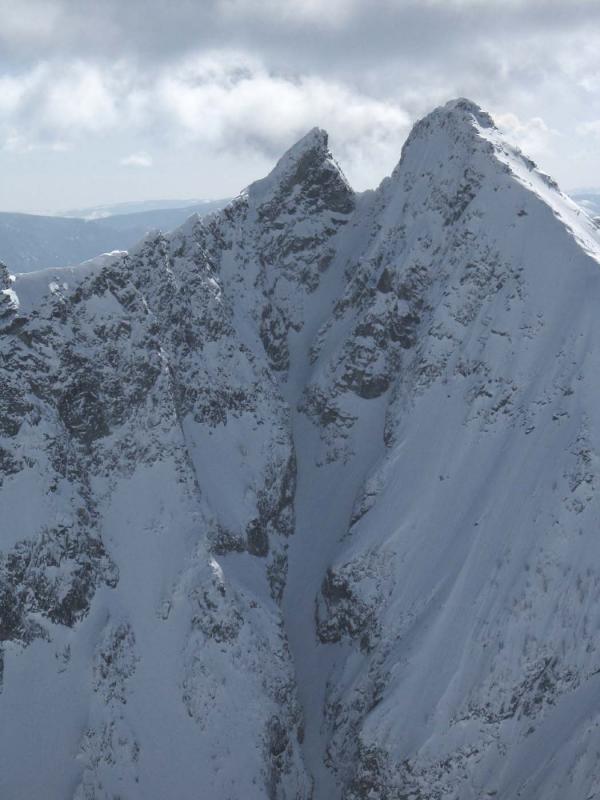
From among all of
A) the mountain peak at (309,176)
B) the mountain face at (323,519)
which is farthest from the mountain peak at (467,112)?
the mountain peak at (309,176)

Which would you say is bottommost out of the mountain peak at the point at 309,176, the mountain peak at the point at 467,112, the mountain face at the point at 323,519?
the mountain face at the point at 323,519

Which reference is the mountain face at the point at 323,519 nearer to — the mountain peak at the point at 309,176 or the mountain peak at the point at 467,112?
the mountain peak at the point at 467,112

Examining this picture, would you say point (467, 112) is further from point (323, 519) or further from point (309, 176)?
point (323, 519)

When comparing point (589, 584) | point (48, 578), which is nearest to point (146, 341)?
point (48, 578)

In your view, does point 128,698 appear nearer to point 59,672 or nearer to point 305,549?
point 59,672

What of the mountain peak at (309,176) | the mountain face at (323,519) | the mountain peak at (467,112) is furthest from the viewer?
the mountain peak at (309,176)

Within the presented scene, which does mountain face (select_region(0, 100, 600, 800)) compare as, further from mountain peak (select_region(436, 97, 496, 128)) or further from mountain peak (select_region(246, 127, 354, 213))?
mountain peak (select_region(246, 127, 354, 213))

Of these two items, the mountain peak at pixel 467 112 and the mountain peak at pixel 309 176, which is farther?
the mountain peak at pixel 309 176

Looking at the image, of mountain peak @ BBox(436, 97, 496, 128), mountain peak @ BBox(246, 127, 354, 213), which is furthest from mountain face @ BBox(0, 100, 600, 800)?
mountain peak @ BBox(246, 127, 354, 213)

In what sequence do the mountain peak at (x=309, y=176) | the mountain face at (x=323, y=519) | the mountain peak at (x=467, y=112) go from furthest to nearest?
the mountain peak at (x=309, y=176)
the mountain peak at (x=467, y=112)
the mountain face at (x=323, y=519)
